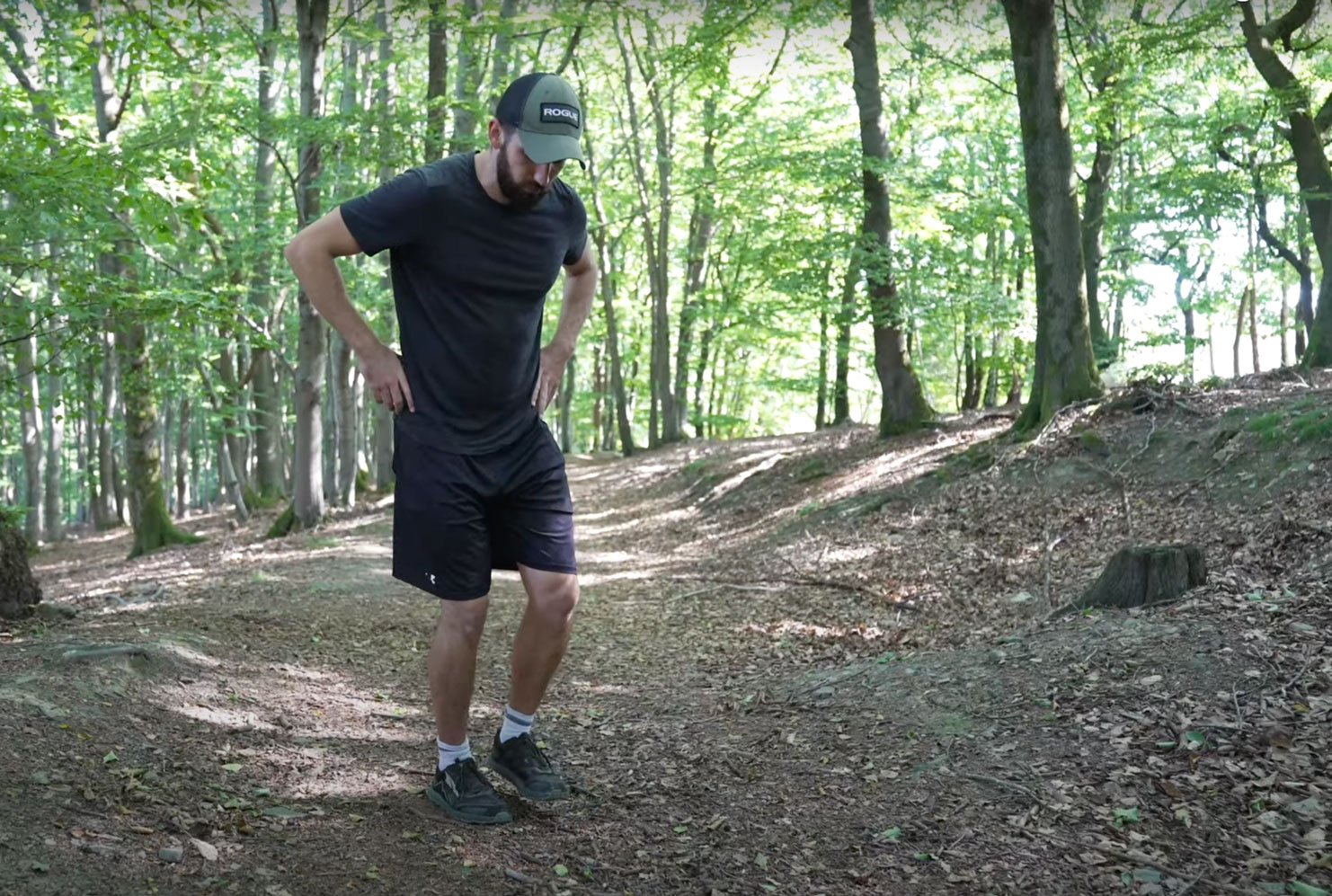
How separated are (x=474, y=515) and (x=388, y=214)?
96cm

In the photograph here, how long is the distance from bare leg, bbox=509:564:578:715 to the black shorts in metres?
0.05

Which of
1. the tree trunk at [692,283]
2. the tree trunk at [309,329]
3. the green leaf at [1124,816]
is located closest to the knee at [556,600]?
the green leaf at [1124,816]

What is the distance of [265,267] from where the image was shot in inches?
748

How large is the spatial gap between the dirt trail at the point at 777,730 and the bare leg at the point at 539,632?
411 millimetres

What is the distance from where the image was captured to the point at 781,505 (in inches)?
480

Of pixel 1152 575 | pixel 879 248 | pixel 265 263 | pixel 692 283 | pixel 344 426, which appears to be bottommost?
pixel 1152 575

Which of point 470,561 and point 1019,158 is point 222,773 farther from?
point 1019,158

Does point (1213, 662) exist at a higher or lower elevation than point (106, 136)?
lower

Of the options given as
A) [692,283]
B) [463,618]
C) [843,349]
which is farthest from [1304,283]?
[463,618]

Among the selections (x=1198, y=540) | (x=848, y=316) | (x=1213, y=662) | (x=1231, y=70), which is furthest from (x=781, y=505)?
(x=1231, y=70)

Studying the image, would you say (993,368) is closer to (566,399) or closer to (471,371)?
(566,399)

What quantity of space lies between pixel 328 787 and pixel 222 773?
0.34 metres

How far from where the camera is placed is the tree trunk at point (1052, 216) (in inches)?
393

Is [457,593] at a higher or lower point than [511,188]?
lower
